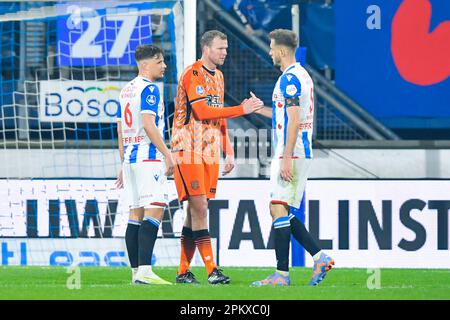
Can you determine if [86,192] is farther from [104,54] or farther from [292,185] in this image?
[292,185]

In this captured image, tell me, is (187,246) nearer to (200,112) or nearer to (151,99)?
(200,112)

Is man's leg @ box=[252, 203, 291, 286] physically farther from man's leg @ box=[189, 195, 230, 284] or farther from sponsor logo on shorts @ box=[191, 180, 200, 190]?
sponsor logo on shorts @ box=[191, 180, 200, 190]

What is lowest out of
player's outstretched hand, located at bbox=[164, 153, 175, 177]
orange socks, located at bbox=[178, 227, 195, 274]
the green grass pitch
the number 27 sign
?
the green grass pitch

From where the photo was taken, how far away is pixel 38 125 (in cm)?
1402

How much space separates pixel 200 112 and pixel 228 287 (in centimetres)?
133

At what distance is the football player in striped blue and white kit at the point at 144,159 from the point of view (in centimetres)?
862

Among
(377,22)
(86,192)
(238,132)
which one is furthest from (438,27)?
(86,192)

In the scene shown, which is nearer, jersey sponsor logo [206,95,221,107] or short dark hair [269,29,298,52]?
short dark hair [269,29,298,52]

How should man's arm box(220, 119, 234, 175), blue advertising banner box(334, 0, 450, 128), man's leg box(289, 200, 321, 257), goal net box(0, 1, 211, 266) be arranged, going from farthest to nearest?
blue advertising banner box(334, 0, 450, 128) < goal net box(0, 1, 211, 266) < man's arm box(220, 119, 234, 175) < man's leg box(289, 200, 321, 257)

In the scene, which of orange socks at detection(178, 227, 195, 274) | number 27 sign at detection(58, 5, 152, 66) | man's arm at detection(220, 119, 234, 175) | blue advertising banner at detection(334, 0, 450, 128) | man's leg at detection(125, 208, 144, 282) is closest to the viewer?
man's leg at detection(125, 208, 144, 282)

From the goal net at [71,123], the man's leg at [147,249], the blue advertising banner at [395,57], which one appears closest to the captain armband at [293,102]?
the man's leg at [147,249]

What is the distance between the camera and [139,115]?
28.5ft

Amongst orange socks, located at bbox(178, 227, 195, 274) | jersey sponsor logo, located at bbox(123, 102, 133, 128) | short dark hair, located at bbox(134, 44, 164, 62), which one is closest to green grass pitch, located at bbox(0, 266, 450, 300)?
orange socks, located at bbox(178, 227, 195, 274)

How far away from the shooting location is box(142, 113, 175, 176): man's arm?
8539mm
